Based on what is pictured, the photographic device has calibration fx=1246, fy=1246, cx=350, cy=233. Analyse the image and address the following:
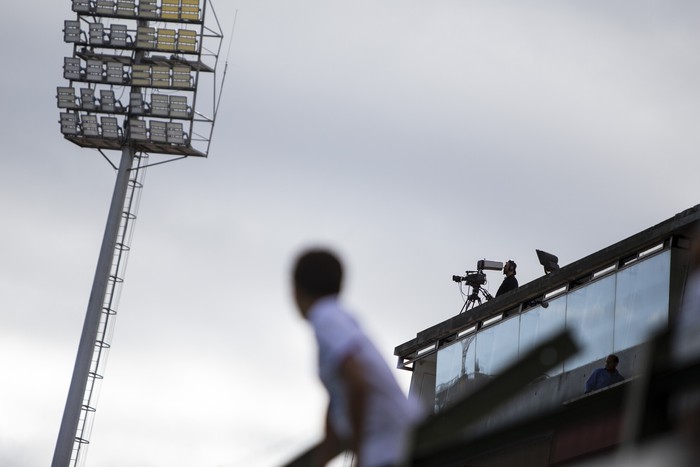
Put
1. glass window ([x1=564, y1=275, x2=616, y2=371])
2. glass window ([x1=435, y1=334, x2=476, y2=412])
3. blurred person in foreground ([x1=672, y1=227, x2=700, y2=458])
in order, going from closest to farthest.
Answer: blurred person in foreground ([x1=672, y1=227, x2=700, y2=458]) < glass window ([x1=564, y1=275, x2=616, y2=371]) < glass window ([x1=435, y1=334, x2=476, y2=412])

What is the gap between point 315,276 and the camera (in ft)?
11.8

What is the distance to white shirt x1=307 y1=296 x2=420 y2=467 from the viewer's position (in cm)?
328

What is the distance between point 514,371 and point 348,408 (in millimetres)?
596

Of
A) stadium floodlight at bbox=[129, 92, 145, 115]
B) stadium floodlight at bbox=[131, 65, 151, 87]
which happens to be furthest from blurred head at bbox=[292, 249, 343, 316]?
stadium floodlight at bbox=[131, 65, 151, 87]

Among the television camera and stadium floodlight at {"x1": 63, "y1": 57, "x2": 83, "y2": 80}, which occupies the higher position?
stadium floodlight at {"x1": 63, "y1": 57, "x2": 83, "y2": 80}

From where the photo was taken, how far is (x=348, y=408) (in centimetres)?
323

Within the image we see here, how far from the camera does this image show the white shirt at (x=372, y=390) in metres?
3.28

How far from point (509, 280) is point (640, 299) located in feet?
14.4

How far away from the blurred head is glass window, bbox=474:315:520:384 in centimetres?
1661

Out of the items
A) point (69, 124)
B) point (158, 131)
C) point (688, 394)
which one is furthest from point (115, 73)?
point (688, 394)

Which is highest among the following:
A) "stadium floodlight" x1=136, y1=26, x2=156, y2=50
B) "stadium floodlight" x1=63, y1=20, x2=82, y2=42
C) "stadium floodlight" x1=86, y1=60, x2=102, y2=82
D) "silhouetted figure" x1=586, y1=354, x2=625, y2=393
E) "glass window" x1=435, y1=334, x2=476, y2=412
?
"stadium floodlight" x1=63, y1=20, x2=82, y2=42

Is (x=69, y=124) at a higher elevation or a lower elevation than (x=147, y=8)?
lower

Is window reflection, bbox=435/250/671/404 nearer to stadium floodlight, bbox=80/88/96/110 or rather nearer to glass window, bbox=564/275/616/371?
glass window, bbox=564/275/616/371

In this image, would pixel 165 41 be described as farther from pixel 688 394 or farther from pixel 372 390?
pixel 688 394
